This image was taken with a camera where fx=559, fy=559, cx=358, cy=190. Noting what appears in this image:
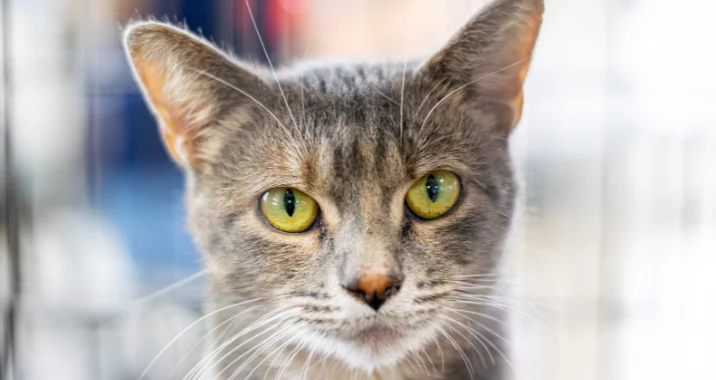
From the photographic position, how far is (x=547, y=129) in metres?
0.73

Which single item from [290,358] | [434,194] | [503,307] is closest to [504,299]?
[503,307]

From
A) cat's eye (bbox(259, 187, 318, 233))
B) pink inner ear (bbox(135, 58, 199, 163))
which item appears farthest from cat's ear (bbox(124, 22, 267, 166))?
cat's eye (bbox(259, 187, 318, 233))

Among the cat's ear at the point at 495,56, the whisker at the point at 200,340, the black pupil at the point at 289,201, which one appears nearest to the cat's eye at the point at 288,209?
the black pupil at the point at 289,201

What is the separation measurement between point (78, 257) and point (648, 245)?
866mm

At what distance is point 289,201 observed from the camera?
2.12 feet

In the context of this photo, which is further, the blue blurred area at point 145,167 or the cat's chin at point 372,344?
the blue blurred area at point 145,167

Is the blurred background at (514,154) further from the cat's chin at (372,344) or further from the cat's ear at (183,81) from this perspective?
the cat's chin at (372,344)

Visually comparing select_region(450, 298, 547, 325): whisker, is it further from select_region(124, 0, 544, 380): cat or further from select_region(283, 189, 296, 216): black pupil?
select_region(283, 189, 296, 216): black pupil

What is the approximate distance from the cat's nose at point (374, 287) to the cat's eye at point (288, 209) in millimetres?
105

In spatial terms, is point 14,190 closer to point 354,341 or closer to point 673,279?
point 354,341

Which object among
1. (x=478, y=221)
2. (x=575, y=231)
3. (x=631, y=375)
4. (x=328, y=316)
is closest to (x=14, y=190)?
(x=328, y=316)

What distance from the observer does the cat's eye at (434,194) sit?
63 centimetres

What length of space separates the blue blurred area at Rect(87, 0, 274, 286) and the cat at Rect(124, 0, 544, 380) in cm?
6

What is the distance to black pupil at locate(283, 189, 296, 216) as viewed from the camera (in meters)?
0.64
